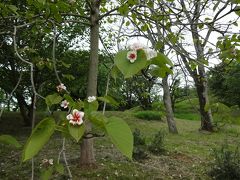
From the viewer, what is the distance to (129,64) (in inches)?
41.3

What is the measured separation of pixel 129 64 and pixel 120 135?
23 centimetres

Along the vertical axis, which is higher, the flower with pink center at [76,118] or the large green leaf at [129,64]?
the large green leaf at [129,64]

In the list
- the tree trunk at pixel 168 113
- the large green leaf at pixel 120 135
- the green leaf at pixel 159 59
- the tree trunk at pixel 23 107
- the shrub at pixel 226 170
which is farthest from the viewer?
the tree trunk at pixel 168 113

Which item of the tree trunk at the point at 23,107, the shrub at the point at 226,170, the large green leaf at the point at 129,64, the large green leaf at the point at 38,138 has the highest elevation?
the tree trunk at the point at 23,107

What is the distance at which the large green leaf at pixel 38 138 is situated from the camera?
0.95 metres

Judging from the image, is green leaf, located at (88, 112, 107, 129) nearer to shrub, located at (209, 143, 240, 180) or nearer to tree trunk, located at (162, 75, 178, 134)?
shrub, located at (209, 143, 240, 180)

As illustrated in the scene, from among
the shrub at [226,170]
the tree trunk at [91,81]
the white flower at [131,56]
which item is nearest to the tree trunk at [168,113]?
the shrub at [226,170]

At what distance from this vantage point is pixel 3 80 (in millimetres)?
8703

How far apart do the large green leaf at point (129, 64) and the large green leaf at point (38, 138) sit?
25cm

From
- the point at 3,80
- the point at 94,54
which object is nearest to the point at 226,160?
the point at 94,54

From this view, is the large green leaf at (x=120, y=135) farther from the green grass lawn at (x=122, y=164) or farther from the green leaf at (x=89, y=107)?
the green grass lawn at (x=122, y=164)

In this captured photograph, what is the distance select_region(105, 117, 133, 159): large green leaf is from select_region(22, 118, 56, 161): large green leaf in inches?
6.6

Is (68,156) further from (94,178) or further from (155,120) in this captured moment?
(155,120)

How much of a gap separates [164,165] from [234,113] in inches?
141
